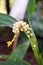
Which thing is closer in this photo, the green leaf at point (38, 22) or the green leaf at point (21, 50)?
the green leaf at point (21, 50)

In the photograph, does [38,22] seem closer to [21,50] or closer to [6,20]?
[21,50]

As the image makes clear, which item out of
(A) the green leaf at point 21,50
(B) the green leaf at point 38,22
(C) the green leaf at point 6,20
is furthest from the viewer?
(B) the green leaf at point 38,22

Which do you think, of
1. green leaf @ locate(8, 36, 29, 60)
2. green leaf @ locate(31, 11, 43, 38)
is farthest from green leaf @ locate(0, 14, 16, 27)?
green leaf @ locate(31, 11, 43, 38)

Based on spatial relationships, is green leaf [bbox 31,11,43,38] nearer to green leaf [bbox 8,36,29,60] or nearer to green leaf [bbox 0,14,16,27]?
green leaf [bbox 8,36,29,60]

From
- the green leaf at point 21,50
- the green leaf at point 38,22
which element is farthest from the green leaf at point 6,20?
the green leaf at point 38,22

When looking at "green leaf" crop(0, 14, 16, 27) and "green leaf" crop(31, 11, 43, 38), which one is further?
"green leaf" crop(31, 11, 43, 38)

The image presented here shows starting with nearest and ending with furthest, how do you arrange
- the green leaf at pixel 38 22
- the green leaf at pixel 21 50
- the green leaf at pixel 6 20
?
1. the green leaf at pixel 6 20
2. the green leaf at pixel 21 50
3. the green leaf at pixel 38 22

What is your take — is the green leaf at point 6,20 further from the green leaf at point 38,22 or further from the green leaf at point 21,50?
the green leaf at point 38,22

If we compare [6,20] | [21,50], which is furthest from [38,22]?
[6,20]

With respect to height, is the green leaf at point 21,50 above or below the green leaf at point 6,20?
below

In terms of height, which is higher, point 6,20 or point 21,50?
point 6,20

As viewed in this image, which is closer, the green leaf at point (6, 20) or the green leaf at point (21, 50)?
the green leaf at point (6, 20)
